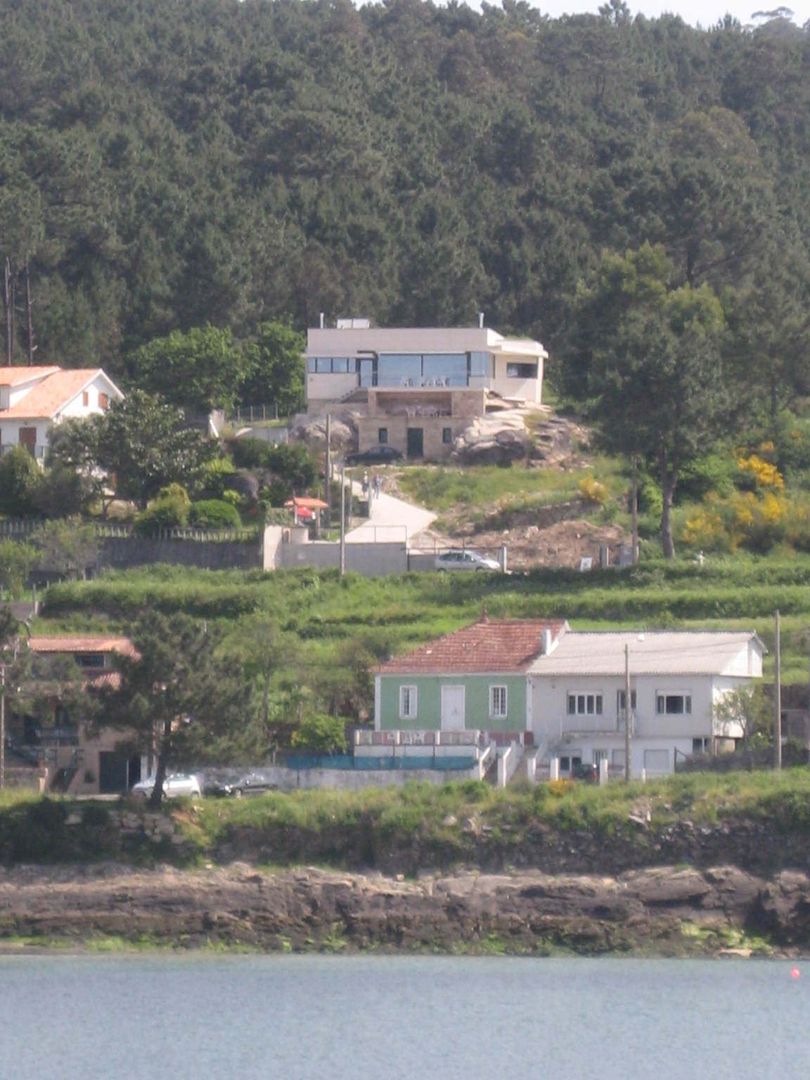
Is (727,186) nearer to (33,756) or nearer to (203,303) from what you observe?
(203,303)

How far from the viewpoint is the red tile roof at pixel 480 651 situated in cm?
5994

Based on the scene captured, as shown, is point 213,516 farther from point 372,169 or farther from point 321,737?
point 372,169

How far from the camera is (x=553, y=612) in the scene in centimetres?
6800

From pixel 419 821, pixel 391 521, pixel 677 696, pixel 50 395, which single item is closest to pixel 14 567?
pixel 391 521

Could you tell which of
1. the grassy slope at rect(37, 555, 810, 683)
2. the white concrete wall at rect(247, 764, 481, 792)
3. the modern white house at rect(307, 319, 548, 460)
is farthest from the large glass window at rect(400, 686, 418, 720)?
the modern white house at rect(307, 319, 548, 460)

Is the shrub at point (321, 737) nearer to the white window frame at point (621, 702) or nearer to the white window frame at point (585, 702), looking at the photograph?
the white window frame at point (585, 702)

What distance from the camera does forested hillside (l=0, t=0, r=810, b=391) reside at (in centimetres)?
Result: 9506

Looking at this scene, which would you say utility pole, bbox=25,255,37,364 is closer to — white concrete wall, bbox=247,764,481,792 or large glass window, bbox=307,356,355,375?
large glass window, bbox=307,356,355,375

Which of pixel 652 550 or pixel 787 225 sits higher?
pixel 787 225

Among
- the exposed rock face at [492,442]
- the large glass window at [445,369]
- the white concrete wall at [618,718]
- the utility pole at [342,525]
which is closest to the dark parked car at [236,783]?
the white concrete wall at [618,718]

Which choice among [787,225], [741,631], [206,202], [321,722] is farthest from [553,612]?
[787,225]

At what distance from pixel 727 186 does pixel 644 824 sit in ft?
165

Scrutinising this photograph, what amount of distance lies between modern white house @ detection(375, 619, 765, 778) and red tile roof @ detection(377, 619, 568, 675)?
4 centimetres

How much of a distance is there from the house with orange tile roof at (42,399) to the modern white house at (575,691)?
24736mm
